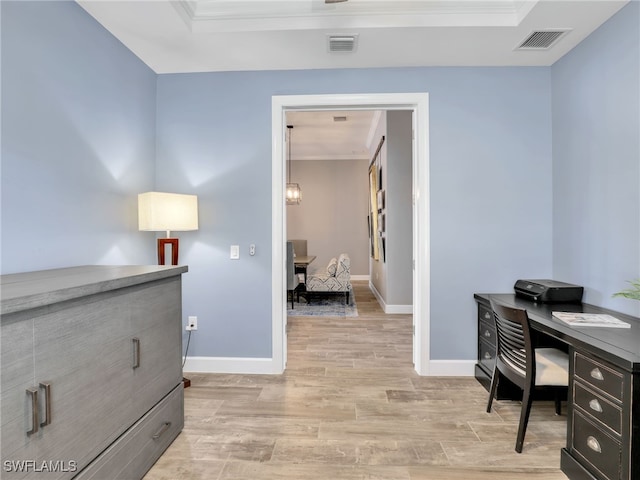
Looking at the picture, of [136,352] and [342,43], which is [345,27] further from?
[136,352]

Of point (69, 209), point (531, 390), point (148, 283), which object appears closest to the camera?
point (148, 283)

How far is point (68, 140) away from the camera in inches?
82.0

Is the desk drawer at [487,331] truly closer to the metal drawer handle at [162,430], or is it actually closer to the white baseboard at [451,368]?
the white baseboard at [451,368]

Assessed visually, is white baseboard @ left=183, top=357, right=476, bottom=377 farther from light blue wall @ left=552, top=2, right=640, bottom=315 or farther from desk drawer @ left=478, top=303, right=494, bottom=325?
light blue wall @ left=552, top=2, right=640, bottom=315

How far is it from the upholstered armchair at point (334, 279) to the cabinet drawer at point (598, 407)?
425cm

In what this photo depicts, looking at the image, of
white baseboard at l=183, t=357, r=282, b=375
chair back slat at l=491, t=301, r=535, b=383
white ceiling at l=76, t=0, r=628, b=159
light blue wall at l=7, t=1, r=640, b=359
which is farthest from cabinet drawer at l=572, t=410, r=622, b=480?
white ceiling at l=76, t=0, r=628, b=159

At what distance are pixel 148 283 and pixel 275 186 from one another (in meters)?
1.48

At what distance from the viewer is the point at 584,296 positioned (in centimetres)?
254

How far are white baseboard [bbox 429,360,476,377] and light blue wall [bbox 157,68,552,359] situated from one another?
0.20 ft

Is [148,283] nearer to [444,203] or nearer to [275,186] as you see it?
[275,186]

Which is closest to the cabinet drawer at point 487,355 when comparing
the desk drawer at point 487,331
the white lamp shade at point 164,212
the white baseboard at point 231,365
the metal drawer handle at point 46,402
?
the desk drawer at point 487,331

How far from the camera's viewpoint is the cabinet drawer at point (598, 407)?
1.49 metres

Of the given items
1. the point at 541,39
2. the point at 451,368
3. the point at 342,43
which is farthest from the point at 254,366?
the point at 541,39

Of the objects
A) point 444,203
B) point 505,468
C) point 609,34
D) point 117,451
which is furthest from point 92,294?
point 609,34
